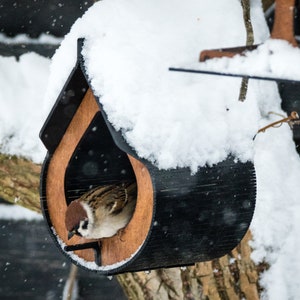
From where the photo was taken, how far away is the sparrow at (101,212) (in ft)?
8.62

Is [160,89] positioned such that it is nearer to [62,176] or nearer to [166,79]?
[166,79]

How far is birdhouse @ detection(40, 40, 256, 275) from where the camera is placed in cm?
237

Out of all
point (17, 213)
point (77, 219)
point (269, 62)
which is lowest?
point (17, 213)

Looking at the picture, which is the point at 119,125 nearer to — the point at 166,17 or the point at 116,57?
the point at 116,57

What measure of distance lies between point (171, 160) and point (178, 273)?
4.40 ft

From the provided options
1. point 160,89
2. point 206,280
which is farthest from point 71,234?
point 206,280

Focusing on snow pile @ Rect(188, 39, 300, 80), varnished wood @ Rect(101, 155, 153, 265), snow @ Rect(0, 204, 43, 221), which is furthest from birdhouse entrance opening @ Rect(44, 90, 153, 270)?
snow @ Rect(0, 204, 43, 221)

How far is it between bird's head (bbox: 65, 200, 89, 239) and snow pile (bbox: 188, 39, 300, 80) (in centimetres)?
91

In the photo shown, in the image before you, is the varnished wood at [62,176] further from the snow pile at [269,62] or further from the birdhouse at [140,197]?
the snow pile at [269,62]

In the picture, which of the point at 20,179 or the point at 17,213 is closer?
the point at 20,179

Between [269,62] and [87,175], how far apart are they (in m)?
1.25

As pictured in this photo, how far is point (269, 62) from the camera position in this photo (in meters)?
1.89

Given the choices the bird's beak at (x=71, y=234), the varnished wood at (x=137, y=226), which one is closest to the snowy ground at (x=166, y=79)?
the varnished wood at (x=137, y=226)

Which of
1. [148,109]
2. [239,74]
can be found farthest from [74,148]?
[239,74]
